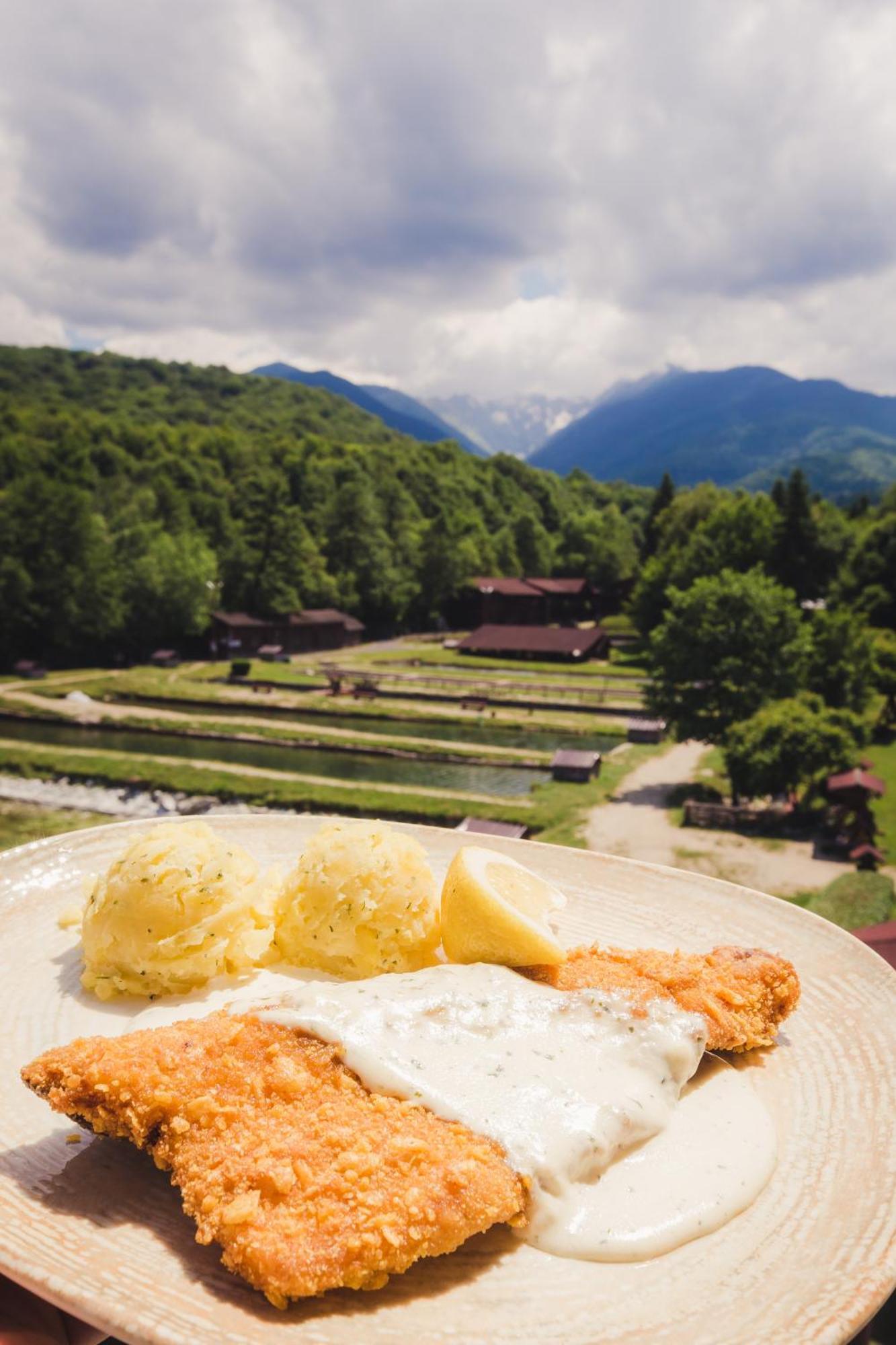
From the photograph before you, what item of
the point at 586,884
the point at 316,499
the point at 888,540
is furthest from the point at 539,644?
the point at 586,884

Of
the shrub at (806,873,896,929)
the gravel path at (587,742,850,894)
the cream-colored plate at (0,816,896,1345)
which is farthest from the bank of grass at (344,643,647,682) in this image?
the cream-colored plate at (0,816,896,1345)

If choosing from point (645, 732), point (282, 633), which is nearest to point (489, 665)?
point (282, 633)

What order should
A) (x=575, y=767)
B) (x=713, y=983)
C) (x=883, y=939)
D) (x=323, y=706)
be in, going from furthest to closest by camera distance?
(x=323, y=706)
(x=575, y=767)
(x=883, y=939)
(x=713, y=983)

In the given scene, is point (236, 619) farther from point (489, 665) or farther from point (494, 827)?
point (494, 827)

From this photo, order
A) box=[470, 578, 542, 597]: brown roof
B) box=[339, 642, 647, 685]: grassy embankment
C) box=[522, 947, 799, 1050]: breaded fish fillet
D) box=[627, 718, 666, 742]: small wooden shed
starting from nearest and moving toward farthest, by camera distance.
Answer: box=[522, 947, 799, 1050]: breaded fish fillet < box=[627, 718, 666, 742]: small wooden shed < box=[339, 642, 647, 685]: grassy embankment < box=[470, 578, 542, 597]: brown roof

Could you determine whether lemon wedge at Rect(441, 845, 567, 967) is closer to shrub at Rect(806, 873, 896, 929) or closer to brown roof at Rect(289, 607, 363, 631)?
shrub at Rect(806, 873, 896, 929)

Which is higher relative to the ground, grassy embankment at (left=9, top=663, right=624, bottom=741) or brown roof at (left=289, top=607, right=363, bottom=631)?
brown roof at (left=289, top=607, right=363, bottom=631)

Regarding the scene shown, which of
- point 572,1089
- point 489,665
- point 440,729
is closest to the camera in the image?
point 572,1089
